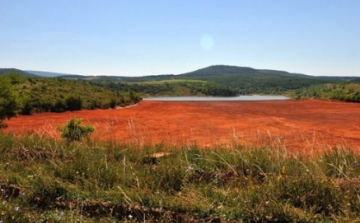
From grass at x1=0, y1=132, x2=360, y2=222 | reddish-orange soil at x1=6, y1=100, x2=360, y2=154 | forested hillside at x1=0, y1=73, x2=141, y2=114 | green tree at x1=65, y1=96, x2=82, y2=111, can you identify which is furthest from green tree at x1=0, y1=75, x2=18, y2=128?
green tree at x1=65, y1=96, x2=82, y2=111

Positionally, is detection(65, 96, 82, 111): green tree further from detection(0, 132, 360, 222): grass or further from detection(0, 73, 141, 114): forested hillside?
detection(0, 132, 360, 222): grass

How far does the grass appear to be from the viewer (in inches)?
169

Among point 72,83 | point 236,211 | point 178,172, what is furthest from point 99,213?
point 72,83

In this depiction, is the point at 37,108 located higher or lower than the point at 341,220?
lower

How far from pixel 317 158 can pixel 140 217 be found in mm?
3348

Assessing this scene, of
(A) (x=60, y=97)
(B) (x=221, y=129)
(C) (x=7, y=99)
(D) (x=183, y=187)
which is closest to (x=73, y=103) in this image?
(A) (x=60, y=97)

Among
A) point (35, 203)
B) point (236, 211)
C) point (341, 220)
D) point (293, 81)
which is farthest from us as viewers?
point (293, 81)

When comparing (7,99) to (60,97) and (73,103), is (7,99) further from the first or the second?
(60,97)

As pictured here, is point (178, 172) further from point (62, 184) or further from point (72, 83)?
point (72, 83)

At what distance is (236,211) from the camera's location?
4293 millimetres

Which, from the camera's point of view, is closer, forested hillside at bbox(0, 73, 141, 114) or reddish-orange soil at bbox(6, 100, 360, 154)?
reddish-orange soil at bbox(6, 100, 360, 154)

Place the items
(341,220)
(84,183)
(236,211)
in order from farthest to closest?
(84,183), (236,211), (341,220)

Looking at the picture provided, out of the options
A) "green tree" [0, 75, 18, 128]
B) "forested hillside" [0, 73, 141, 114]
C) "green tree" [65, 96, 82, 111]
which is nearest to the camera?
"green tree" [0, 75, 18, 128]

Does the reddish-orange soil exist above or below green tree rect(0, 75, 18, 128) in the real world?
below
